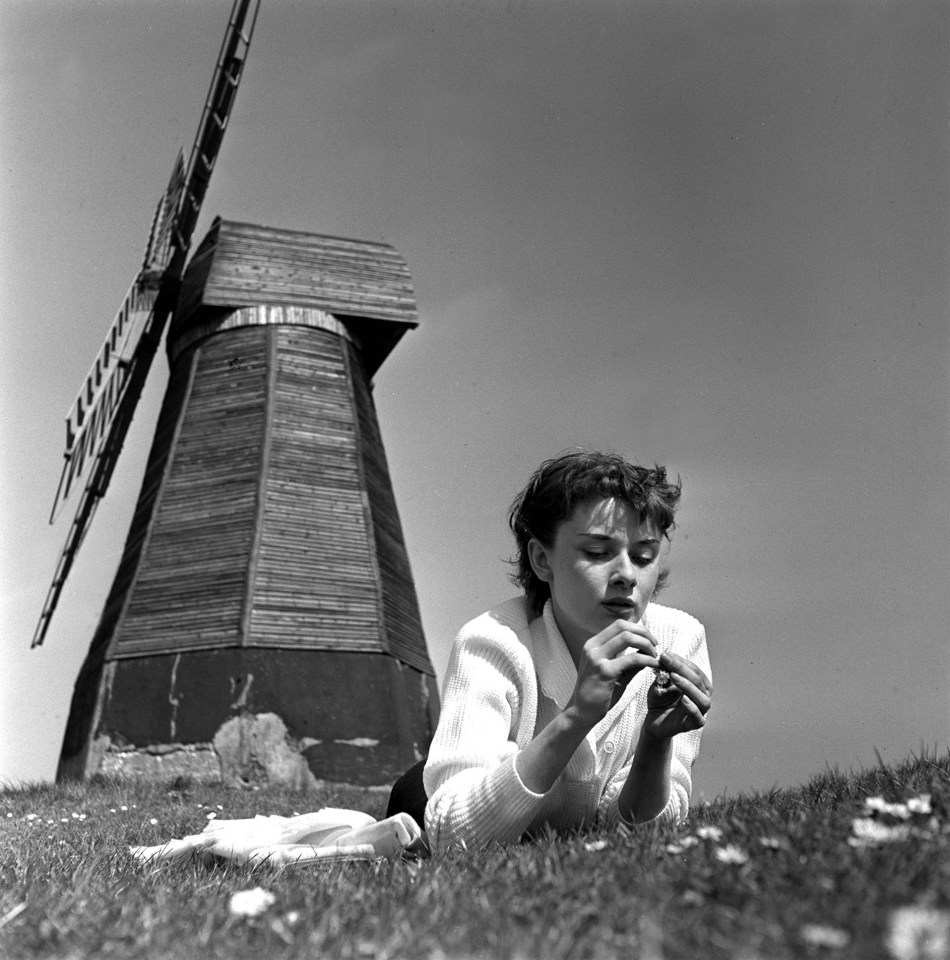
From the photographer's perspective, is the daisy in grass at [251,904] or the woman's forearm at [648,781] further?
the woman's forearm at [648,781]

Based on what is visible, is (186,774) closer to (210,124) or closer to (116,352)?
(116,352)

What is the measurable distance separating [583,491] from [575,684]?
0.60m

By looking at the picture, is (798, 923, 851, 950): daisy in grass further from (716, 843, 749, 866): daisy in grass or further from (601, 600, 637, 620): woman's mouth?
(601, 600, 637, 620): woman's mouth

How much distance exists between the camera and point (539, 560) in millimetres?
4000

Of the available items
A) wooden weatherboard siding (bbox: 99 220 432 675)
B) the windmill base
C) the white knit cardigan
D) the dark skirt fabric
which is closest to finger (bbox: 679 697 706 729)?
the white knit cardigan

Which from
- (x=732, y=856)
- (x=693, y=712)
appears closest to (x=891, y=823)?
(x=732, y=856)

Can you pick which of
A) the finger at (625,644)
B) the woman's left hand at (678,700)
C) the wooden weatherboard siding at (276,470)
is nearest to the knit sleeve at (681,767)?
the woman's left hand at (678,700)

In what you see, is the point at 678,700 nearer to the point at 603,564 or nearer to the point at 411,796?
the point at 603,564

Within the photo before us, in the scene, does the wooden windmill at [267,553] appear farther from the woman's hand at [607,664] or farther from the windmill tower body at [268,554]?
the woman's hand at [607,664]

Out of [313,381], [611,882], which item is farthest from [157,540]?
[611,882]

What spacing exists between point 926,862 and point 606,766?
1.94m

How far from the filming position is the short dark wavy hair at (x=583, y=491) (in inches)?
147

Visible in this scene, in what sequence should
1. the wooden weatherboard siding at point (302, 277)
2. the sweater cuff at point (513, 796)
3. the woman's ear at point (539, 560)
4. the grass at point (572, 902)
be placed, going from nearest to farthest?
1. the grass at point (572, 902)
2. the sweater cuff at point (513, 796)
3. the woman's ear at point (539, 560)
4. the wooden weatherboard siding at point (302, 277)

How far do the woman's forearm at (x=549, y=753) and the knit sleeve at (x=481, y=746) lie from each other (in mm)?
27
